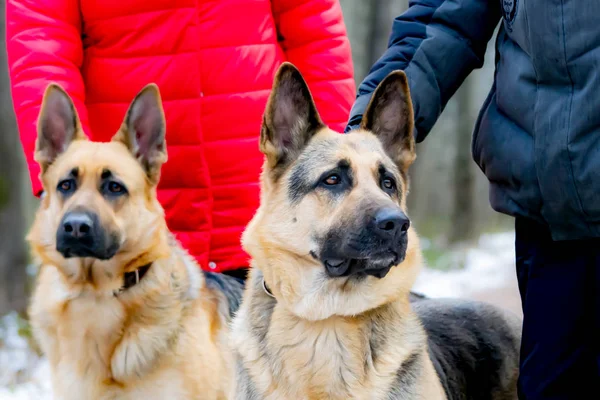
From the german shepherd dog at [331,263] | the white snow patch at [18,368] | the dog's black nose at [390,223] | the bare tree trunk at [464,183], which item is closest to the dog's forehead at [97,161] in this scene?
the german shepherd dog at [331,263]

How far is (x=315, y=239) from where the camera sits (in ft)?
9.15

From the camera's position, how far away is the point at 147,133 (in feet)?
11.8

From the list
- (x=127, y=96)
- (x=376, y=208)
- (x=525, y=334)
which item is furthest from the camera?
(x=127, y=96)

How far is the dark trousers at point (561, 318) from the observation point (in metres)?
2.72

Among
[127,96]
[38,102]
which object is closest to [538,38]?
[127,96]

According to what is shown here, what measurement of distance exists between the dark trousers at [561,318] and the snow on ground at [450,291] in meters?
3.23

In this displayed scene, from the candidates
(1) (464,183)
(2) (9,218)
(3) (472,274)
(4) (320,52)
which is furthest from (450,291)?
(4) (320,52)

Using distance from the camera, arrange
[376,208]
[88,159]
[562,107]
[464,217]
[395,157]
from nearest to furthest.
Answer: [562,107], [376,208], [395,157], [88,159], [464,217]

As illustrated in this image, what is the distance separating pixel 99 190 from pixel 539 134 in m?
1.94

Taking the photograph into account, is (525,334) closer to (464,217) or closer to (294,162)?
(294,162)

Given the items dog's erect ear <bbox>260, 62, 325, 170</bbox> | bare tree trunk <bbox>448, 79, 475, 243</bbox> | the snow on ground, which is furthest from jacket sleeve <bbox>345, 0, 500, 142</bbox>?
bare tree trunk <bbox>448, 79, 475, 243</bbox>

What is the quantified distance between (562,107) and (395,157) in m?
0.78

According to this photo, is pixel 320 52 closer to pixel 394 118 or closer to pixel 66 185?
pixel 394 118

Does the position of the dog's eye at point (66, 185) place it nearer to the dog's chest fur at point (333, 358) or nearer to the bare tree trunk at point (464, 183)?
the dog's chest fur at point (333, 358)
